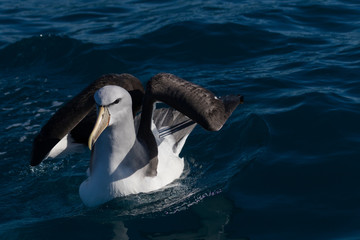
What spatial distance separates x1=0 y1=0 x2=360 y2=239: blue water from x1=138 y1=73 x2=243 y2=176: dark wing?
84 centimetres

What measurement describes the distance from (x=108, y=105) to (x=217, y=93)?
410 centimetres

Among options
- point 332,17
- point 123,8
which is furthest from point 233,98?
point 123,8

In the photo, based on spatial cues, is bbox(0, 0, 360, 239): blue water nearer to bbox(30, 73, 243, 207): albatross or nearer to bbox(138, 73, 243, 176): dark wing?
bbox(30, 73, 243, 207): albatross

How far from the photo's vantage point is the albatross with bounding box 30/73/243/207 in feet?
23.2

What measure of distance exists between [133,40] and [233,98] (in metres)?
5.85

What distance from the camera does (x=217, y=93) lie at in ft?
34.8

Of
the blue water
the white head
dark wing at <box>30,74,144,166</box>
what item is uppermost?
the white head

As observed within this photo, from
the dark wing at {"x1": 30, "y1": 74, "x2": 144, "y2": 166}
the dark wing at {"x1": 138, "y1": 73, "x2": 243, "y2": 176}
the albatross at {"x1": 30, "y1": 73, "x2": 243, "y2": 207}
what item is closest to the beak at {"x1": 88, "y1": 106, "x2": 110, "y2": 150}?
the albatross at {"x1": 30, "y1": 73, "x2": 243, "y2": 207}

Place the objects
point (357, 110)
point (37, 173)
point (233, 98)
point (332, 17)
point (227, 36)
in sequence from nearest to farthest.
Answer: point (233, 98) < point (37, 173) < point (357, 110) < point (227, 36) < point (332, 17)

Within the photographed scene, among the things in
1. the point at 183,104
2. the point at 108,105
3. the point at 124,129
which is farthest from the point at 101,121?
the point at 183,104

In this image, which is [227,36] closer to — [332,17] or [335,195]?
[332,17]

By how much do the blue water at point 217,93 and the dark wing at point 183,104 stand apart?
0.84 meters

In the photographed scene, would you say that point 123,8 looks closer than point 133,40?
No

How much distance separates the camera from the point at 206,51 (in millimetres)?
12398
